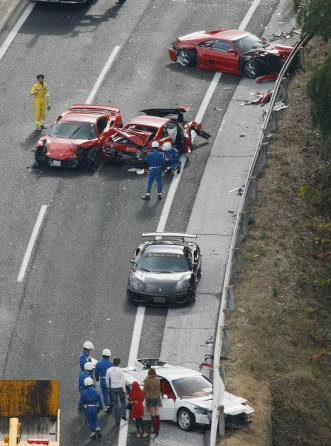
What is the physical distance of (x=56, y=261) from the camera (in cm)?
3588

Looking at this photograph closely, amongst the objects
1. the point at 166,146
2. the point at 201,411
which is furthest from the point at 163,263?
the point at 201,411

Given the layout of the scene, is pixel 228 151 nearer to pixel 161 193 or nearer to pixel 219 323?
pixel 161 193

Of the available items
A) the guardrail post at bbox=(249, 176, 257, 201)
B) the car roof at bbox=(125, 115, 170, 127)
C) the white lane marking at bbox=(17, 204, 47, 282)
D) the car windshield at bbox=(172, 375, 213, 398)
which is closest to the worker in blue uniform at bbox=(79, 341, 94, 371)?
the car windshield at bbox=(172, 375, 213, 398)

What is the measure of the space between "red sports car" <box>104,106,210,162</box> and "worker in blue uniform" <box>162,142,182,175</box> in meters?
0.54

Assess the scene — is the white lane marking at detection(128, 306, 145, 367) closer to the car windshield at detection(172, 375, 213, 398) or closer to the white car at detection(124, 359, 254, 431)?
the white car at detection(124, 359, 254, 431)

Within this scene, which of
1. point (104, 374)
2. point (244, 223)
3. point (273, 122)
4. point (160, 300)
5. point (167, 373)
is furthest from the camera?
point (273, 122)

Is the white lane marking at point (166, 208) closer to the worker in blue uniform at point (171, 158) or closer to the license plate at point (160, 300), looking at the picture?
the worker in blue uniform at point (171, 158)

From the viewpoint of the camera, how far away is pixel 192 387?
95.6ft

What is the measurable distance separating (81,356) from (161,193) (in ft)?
31.6

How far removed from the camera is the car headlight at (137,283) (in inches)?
1321

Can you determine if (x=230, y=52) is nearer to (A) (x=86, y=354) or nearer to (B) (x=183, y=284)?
(B) (x=183, y=284)

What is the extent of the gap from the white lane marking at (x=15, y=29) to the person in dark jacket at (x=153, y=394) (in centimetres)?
2189

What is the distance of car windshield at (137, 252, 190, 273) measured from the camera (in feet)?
112

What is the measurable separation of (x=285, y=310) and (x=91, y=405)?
7.69m
